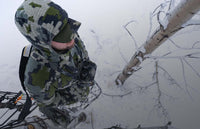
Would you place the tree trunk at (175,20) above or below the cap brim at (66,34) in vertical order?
above

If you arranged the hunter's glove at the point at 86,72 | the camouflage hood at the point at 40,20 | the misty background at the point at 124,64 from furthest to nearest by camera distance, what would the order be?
the misty background at the point at 124,64 → the hunter's glove at the point at 86,72 → the camouflage hood at the point at 40,20

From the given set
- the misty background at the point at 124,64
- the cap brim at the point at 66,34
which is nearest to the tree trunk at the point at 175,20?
the cap brim at the point at 66,34

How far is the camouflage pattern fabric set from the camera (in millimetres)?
693

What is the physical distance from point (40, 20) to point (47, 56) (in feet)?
0.89

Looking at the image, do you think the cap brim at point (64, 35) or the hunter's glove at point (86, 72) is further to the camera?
the hunter's glove at point (86, 72)

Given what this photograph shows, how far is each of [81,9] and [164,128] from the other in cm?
280

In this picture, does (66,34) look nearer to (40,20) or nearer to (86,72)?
(40,20)

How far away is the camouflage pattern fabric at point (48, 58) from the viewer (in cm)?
69

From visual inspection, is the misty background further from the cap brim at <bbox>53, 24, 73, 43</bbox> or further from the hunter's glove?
the cap brim at <bbox>53, 24, 73, 43</bbox>

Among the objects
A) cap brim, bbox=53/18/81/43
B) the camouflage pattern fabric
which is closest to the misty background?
the camouflage pattern fabric

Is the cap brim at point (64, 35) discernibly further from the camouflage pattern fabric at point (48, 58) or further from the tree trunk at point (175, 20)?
the tree trunk at point (175, 20)

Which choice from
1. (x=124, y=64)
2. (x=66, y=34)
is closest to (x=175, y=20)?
(x=66, y=34)

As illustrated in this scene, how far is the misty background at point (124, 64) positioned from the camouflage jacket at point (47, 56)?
1.28 metres

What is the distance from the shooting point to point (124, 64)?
2611 millimetres
